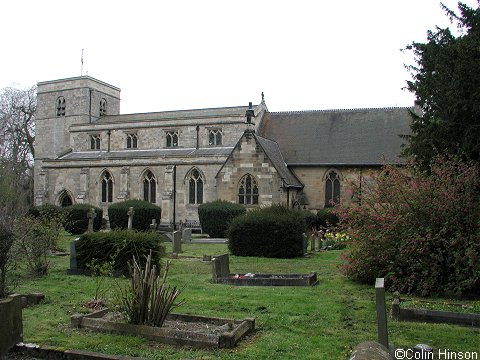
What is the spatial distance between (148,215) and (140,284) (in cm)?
2261

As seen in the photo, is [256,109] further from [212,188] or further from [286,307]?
[286,307]

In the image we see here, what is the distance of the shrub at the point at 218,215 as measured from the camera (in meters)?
26.3

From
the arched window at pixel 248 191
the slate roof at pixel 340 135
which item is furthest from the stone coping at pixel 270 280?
the slate roof at pixel 340 135

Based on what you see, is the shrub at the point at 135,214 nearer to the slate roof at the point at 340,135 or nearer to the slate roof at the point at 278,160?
the slate roof at the point at 278,160

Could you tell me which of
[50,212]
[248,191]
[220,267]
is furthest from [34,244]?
[248,191]

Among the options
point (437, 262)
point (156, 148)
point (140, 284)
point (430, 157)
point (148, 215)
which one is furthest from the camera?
point (156, 148)

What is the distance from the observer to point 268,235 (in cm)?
1833

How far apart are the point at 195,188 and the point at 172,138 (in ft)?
22.4

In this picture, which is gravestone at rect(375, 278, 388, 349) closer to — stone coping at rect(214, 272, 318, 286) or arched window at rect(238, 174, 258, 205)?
stone coping at rect(214, 272, 318, 286)

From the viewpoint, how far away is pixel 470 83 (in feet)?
39.2

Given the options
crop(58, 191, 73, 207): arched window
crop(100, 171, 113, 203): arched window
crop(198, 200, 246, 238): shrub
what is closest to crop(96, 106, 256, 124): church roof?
crop(100, 171, 113, 203): arched window

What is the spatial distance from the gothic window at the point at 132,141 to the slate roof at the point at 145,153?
66 cm

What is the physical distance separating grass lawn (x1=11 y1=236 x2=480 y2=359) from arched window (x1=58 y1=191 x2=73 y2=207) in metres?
27.1

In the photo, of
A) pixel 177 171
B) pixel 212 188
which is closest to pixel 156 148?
pixel 177 171
